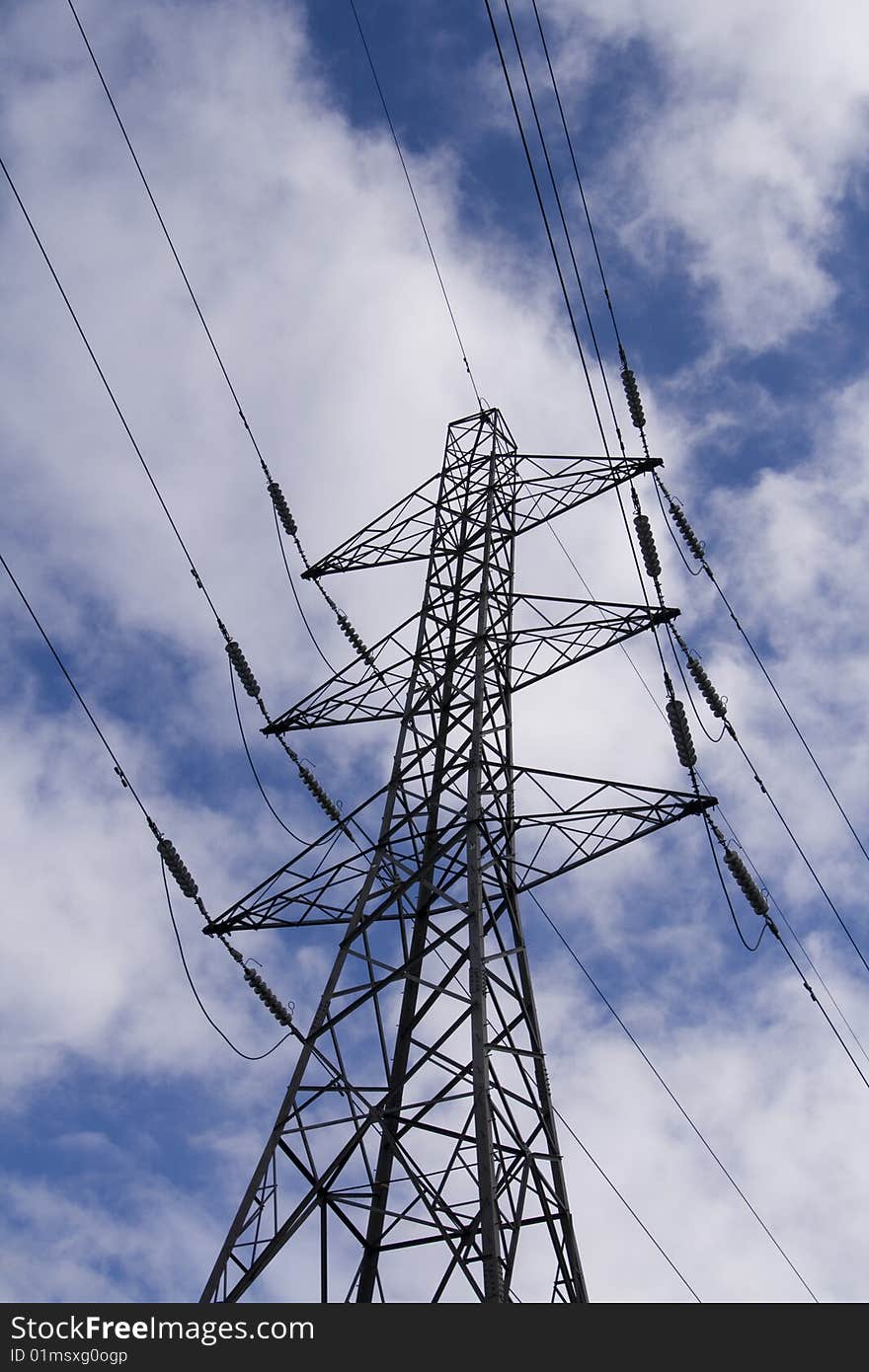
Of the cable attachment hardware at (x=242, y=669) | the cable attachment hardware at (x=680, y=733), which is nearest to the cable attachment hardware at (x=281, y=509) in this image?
the cable attachment hardware at (x=242, y=669)

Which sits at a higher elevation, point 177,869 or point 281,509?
point 281,509

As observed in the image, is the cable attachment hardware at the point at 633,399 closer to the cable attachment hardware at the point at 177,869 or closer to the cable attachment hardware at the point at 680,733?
the cable attachment hardware at the point at 680,733

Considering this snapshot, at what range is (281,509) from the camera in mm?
19062

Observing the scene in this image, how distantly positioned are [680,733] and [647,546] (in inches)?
148

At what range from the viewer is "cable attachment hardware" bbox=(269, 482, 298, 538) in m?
18.8

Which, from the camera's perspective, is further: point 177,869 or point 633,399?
point 633,399

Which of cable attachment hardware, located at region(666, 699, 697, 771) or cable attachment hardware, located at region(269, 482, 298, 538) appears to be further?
cable attachment hardware, located at region(269, 482, 298, 538)

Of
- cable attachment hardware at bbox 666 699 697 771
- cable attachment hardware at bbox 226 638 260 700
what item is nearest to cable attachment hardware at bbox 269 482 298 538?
cable attachment hardware at bbox 226 638 260 700

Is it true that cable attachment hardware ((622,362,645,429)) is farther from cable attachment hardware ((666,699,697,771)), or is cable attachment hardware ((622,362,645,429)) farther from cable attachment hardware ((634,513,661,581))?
cable attachment hardware ((666,699,697,771))

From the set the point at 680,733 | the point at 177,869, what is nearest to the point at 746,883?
the point at 680,733

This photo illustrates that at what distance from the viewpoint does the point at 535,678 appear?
14.1 metres

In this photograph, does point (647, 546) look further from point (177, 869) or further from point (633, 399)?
point (177, 869)

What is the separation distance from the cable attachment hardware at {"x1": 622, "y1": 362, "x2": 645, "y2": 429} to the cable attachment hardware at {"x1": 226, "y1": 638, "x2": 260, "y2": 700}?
6.90 metres
